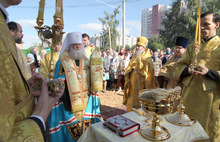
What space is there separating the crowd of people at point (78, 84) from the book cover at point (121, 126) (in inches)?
Result: 25.5

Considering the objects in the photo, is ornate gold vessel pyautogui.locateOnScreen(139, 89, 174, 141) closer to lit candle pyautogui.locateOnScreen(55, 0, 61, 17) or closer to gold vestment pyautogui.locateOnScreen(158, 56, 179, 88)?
lit candle pyautogui.locateOnScreen(55, 0, 61, 17)

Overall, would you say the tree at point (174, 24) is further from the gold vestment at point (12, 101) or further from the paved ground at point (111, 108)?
the gold vestment at point (12, 101)

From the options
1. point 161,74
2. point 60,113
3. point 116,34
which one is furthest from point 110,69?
point 116,34

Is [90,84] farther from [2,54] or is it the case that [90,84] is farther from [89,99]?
[2,54]

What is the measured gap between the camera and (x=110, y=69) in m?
8.39

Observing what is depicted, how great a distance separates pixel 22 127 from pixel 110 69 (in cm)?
774

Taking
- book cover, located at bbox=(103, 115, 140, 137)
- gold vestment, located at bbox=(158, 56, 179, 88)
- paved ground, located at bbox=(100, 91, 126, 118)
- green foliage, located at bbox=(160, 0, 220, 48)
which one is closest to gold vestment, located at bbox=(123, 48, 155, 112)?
gold vestment, located at bbox=(158, 56, 179, 88)

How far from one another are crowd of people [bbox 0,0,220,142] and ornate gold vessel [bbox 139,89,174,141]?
29.0 inches

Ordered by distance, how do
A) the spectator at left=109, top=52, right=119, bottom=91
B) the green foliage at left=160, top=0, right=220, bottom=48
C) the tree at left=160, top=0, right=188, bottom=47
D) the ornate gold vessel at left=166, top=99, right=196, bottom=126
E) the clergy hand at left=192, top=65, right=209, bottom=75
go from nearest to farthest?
the ornate gold vessel at left=166, top=99, right=196, bottom=126 → the clergy hand at left=192, top=65, right=209, bottom=75 → the spectator at left=109, top=52, right=119, bottom=91 → the green foliage at left=160, top=0, right=220, bottom=48 → the tree at left=160, top=0, right=188, bottom=47

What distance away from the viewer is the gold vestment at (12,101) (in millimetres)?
571

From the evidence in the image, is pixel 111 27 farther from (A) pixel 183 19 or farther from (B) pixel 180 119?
(B) pixel 180 119

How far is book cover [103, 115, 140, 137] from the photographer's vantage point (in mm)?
1316

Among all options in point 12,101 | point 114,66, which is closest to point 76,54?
point 12,101

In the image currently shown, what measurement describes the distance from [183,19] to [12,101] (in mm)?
25672
